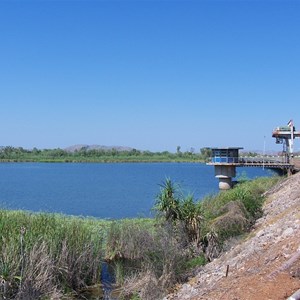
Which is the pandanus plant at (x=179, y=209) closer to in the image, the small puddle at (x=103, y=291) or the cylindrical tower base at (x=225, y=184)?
the small puddle at (x=103, y=291)

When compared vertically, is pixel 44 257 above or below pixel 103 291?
above

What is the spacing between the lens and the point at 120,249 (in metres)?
18.8

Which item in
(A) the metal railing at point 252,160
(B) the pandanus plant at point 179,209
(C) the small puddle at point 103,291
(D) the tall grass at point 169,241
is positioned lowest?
(C) the small puddle at point 103,291

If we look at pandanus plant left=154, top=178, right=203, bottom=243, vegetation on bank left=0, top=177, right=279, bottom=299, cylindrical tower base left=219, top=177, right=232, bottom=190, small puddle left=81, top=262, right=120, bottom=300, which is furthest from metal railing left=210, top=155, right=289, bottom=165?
small puddle left=81, top=262, right=120, bottom=300

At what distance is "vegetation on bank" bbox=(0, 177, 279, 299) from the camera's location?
12.6m

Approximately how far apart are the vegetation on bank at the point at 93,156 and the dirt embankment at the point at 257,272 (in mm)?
149084

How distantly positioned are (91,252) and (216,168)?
3590cm

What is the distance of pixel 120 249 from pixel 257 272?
828 cm

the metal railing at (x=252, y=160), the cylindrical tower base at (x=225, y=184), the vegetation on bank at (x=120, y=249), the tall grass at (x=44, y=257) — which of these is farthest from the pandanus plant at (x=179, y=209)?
the metal railing at (x=252, y=160)

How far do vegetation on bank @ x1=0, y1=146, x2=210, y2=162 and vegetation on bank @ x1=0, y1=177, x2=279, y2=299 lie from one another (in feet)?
477

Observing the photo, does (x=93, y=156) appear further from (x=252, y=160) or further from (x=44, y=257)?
(x=44, y=257)

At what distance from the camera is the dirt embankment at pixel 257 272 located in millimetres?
10039

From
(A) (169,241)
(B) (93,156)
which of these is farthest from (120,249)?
(B) (93,156)

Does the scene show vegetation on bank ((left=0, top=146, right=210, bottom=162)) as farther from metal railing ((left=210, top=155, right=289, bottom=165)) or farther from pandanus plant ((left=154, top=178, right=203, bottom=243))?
pandanus plant ((left=154, top=178, right=203, bottom=243))
